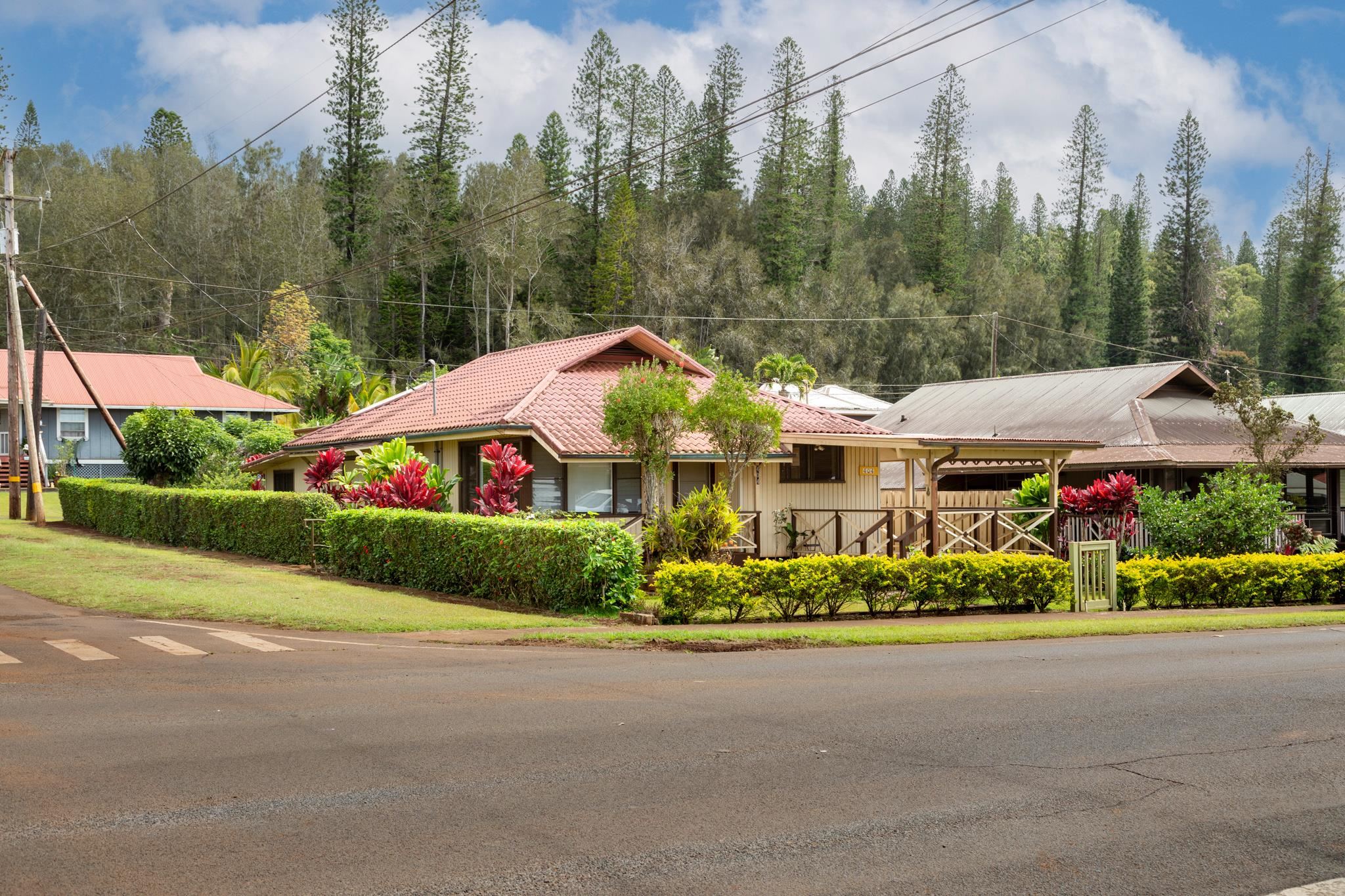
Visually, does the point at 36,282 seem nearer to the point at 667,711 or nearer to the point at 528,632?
the point at 528,632

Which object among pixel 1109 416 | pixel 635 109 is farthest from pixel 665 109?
pixel 1109 416

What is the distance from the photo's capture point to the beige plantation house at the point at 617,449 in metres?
24.3

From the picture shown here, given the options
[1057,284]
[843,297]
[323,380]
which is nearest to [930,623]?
[323,380]

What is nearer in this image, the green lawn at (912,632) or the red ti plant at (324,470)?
the green lawn at (912,632)

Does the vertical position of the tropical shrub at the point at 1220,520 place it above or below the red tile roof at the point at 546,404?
below

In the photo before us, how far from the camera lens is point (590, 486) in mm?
24734

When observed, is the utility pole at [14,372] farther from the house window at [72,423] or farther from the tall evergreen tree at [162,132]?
the tall evergreen tree at [162,132]

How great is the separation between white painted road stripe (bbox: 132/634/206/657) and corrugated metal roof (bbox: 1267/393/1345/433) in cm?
3969

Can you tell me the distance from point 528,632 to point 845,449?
45.1 feet

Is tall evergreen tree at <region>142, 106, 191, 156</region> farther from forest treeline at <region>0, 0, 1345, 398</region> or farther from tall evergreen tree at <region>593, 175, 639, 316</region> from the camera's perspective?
tall evergreen tree at <region>593, 175, 639, 316</region>

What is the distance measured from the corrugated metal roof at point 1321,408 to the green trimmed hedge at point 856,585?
27.6m

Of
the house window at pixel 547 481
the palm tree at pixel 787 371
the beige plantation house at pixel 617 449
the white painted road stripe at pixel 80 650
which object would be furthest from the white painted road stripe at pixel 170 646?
the palm tree at pixel 787 371

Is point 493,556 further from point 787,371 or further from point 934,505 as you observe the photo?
point 787,371

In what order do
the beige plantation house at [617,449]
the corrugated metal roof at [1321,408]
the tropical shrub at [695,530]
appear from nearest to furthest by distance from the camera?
the tropical shrub at [695,530]
the beige plantation house at [617,449]
the corrugated metal roof at [1321,408]
